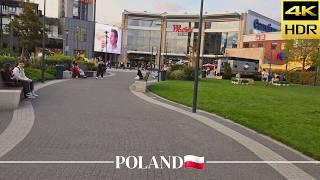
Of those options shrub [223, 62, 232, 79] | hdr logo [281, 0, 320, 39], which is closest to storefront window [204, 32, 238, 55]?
shrub [223, 62, 232, 79]

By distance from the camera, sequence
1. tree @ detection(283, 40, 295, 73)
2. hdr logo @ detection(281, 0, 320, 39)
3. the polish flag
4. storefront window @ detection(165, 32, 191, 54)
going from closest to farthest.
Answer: the polish flag
hdr logo @ detection(281, 0, 320, 39)
tree @ detection(283, 40, 295, 73)
storefront window @ detection(165, 32, 191, 54)

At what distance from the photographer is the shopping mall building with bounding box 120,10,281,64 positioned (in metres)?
120

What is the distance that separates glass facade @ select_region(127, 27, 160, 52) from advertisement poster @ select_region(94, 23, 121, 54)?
11.6 m

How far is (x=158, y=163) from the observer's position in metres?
7.80

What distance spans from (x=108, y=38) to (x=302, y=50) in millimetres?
61741

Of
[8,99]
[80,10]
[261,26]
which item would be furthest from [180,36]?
[8,99]

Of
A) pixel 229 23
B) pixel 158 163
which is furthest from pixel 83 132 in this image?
pixel 229 23

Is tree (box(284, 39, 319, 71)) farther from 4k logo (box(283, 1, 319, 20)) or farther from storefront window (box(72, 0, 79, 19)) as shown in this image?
storefront window (box(72, 0, 79, 19))

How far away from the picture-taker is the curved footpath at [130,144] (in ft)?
23.4

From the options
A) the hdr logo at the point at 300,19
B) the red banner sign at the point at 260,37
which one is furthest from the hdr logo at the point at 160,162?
the red banner sign at the point at 260,37

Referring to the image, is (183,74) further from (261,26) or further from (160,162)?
(261,26)

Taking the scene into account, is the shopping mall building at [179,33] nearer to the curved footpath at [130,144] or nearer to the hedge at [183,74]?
the hedge at [183,74]

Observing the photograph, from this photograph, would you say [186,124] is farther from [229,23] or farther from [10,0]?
[229,23]

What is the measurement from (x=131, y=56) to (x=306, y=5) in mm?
125253
